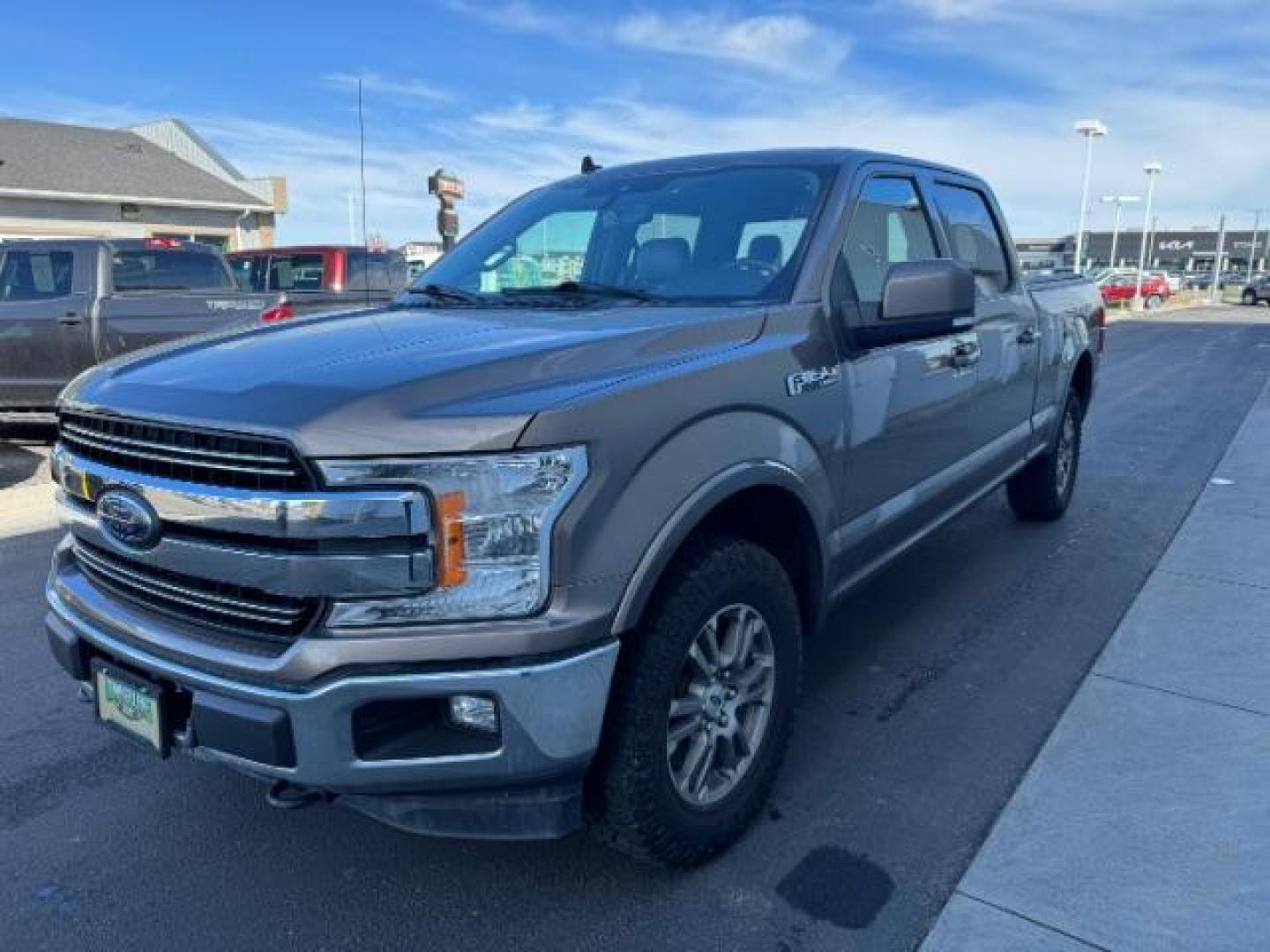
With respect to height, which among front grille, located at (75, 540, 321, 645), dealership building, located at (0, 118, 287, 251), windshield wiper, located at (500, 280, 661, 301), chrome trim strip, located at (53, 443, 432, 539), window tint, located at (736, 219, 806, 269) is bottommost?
front grille, located at (75, 540, 321, 645)

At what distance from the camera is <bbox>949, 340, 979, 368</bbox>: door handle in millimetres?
3724

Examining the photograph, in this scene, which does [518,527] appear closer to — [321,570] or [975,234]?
[321,570]

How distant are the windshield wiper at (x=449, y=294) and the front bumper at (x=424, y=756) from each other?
62.3 inches

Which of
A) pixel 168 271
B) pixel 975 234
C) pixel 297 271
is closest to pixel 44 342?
Answer: pixel 168 271

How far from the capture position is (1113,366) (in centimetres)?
1502

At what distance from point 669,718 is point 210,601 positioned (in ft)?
3.57

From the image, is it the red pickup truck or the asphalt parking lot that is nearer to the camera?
the asphalt parking lot

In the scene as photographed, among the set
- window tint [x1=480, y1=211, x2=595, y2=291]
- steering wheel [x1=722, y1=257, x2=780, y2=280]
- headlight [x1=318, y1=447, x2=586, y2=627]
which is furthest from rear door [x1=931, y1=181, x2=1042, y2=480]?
headlight [x1=318, y1=447, x2=586, y2=627]

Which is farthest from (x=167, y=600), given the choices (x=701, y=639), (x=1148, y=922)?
(x=1148, y=922)

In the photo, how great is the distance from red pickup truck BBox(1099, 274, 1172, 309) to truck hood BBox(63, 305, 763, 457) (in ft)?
126

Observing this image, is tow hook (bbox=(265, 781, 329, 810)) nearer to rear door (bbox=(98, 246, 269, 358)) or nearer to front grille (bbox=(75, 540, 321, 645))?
front grille (bbox=(75, 540, 321, 645))

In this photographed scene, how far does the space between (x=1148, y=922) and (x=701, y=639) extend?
1276mm

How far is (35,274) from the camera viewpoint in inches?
329

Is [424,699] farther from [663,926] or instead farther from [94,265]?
[94,265]
